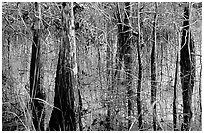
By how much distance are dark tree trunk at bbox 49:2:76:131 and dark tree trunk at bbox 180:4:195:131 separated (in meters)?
1.02

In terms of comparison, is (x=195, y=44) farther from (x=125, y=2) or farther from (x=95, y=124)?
(x=95, y=124)

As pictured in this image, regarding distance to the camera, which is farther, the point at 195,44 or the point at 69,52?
the point at 195,44

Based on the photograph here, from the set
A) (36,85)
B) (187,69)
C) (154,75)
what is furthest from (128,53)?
(36,85)

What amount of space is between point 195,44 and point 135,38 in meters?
0.56

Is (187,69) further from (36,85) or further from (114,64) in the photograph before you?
(36,85)

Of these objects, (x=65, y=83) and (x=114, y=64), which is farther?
(x=114, y=64)

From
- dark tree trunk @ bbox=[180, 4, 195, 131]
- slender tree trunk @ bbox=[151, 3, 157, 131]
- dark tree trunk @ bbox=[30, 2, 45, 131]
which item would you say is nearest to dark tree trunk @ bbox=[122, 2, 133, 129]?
slender tree trunk @ bbox=[151, 3, 157, 131]

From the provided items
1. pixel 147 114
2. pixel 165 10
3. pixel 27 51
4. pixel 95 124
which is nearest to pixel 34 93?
pixel 27 51

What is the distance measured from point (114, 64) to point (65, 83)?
0.50 metres

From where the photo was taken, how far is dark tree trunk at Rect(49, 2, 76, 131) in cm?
229

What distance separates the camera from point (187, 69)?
2.56 meters

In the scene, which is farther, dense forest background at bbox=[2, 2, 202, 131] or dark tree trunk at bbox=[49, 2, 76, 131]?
dense forest background at bbox=[2, 2, 202, 131]

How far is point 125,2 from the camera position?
256cm

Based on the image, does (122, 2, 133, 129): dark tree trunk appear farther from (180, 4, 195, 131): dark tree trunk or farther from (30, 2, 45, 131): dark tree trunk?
(30, 2, 45, 131): dark tree trunk
